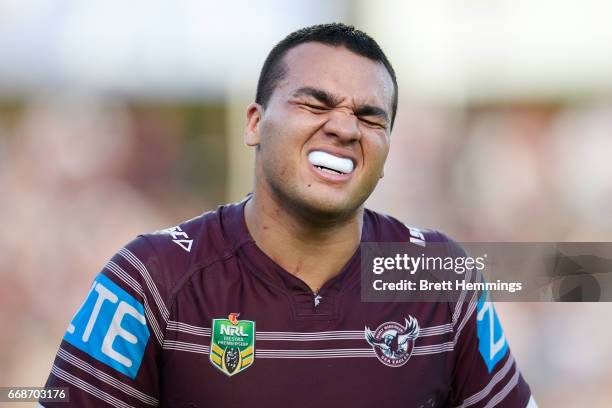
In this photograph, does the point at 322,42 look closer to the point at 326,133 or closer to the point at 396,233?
the point at 326,133

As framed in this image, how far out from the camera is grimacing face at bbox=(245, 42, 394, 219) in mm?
2365

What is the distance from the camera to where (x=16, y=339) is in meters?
6.59

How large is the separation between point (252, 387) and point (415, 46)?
5253mm

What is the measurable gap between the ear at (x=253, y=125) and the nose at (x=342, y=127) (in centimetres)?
28

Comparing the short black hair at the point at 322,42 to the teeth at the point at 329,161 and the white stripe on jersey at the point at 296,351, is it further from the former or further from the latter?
the white stripe on jersey at the point at 296,351

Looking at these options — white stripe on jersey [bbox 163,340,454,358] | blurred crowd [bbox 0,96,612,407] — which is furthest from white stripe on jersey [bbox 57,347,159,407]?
blurred crowd [bbox 0,96,612,407]

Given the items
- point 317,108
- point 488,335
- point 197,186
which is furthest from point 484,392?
point 197,186

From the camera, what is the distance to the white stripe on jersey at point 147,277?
2.33m

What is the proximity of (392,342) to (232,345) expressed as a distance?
0.46 meters

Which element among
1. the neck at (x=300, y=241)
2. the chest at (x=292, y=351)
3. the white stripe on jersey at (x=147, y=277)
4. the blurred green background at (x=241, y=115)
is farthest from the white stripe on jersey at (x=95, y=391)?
the blurred green background at (x=241, y=115)

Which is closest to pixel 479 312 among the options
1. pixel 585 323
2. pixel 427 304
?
pixel 427 304

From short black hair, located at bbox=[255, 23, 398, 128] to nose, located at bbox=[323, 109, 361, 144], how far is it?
0.23m

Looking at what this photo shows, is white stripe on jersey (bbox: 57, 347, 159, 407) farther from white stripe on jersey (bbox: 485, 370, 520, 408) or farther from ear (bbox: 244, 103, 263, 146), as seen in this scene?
white stripe on jersey (bbox: 485, 370, 520, 408)

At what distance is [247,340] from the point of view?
2365 mm
